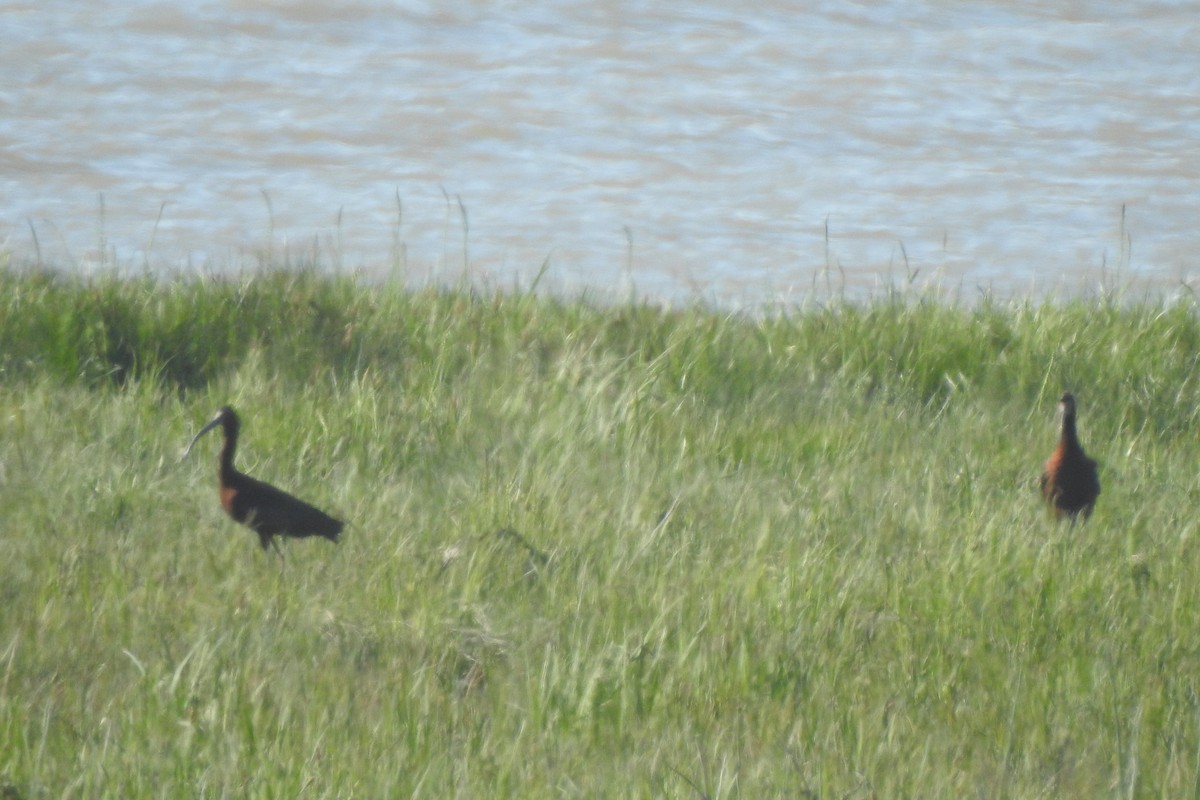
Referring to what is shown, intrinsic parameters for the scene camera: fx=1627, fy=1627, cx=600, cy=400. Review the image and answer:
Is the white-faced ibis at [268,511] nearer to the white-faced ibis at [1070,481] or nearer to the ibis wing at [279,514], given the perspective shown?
the ibis wing at [279,514]

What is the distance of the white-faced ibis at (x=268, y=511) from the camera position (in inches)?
174

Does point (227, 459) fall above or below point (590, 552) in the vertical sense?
above

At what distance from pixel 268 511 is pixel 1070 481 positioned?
244 centimetres

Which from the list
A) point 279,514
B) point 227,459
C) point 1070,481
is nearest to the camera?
point 279,514

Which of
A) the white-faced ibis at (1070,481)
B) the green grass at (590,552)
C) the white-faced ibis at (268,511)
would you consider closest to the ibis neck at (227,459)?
the white-faced ibis at (268,511)

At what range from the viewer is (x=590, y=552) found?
4.52 m

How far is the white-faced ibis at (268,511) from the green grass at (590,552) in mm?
85

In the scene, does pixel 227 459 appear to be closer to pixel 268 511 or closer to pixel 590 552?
pixel 268 511

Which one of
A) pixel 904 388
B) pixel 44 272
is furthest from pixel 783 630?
pixel 44 272

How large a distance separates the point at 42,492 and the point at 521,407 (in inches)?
67.9

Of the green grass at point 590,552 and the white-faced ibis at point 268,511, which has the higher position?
the white-faced ibis at point 268,511

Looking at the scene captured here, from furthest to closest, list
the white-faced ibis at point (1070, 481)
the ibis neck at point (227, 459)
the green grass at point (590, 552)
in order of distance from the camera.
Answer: the white-faced ibis at point (1070, 481) < the ibis neck at point (227, 459) < the green grass at point (590, 552)

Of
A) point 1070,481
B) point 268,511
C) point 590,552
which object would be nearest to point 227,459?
point 268,511

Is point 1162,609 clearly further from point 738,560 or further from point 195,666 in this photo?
point 195,666
